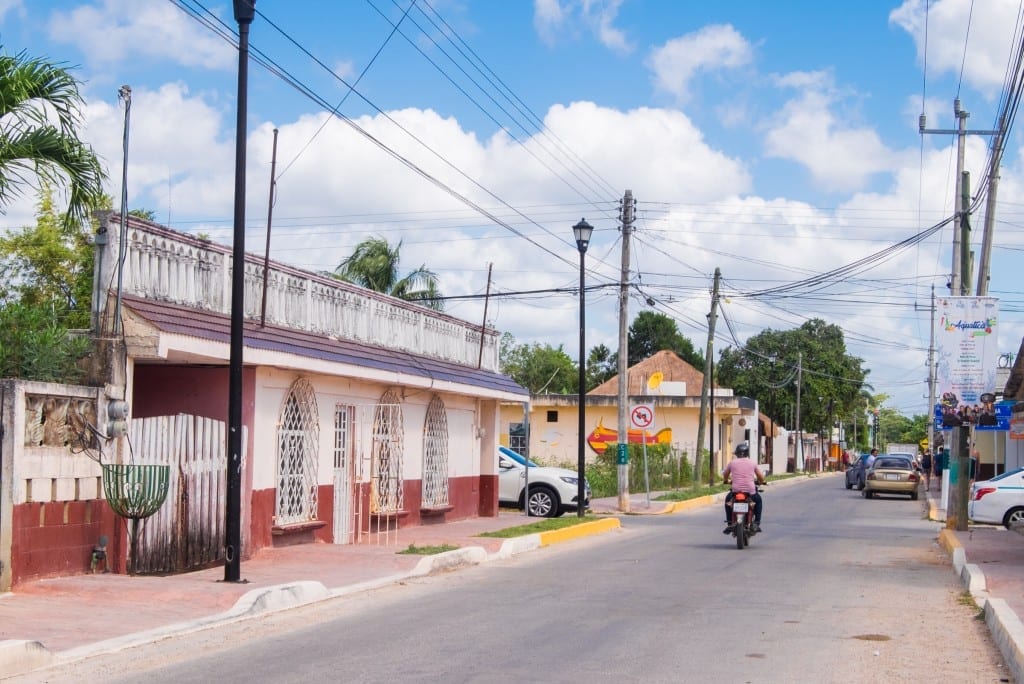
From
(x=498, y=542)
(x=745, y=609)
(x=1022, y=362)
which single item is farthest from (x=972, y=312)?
(x=745, y=609)

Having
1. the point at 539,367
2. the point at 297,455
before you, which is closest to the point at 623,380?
the point at 297,455

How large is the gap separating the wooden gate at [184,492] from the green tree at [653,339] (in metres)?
84.8

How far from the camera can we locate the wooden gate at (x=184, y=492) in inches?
531

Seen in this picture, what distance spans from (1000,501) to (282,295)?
647 inches

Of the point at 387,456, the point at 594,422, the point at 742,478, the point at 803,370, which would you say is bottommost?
the point at 742,478

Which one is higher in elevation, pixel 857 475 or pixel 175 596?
pixel 175 596

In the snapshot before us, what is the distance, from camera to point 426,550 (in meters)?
16.9

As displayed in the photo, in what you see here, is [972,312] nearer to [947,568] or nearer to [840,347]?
[947,568]

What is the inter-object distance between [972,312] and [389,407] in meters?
11.1

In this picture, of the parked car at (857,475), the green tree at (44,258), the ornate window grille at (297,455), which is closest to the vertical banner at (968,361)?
the ornate window grille at (297,455)

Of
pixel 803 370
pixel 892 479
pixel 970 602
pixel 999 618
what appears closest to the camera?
pixel 999 618

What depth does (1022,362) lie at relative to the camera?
1118 inches

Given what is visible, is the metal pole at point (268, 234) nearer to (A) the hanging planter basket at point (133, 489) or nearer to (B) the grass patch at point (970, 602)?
(A) the hanging planter basket at point (133, 489)

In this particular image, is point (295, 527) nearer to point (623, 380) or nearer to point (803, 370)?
point (623, 380)
